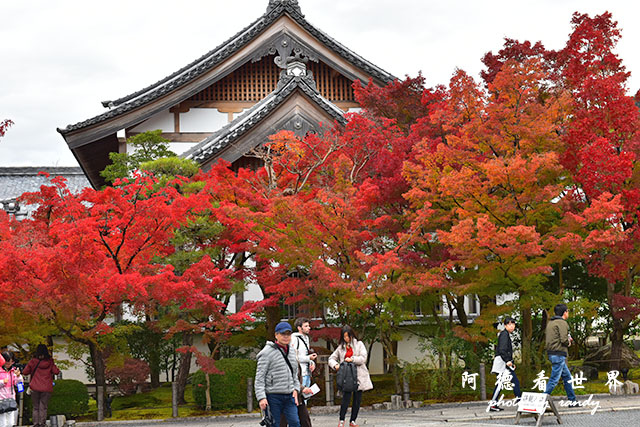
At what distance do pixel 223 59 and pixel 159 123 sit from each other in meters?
3.41

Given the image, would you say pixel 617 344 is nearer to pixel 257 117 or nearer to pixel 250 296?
pixel 250 296

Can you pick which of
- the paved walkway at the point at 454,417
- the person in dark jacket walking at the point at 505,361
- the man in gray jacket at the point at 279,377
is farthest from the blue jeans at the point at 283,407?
the person in dark jacket walking at the point at 505,361

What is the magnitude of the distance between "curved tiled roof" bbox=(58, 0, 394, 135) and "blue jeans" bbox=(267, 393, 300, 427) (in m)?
18.1

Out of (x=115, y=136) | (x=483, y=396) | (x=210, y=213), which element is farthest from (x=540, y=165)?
(x=115, y=136)

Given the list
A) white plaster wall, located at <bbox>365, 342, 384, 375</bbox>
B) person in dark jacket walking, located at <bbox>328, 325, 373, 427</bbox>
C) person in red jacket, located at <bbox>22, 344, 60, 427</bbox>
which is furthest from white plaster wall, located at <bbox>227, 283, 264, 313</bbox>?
person in dark jacket walking, located at <bbox>328, 325, 373, 427</bbox>

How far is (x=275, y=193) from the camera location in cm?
1812

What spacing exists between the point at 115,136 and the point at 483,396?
54.5 ft

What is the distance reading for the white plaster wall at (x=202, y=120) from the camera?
26906 millimetres

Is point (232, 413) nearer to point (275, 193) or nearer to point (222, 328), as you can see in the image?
point (222, 328)

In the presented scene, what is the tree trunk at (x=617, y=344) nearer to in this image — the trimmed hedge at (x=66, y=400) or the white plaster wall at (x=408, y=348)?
the white plaster wall at (x=408, y=348)

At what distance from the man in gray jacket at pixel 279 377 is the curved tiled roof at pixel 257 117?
1358cm

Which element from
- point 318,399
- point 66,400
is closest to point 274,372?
point 318,399

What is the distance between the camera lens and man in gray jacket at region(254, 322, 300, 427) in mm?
9250

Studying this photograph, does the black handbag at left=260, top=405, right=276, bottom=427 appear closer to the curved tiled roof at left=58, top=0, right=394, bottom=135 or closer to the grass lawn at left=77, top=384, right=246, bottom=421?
the grass lawn at left=77, top=384, right=246, bottom=421
